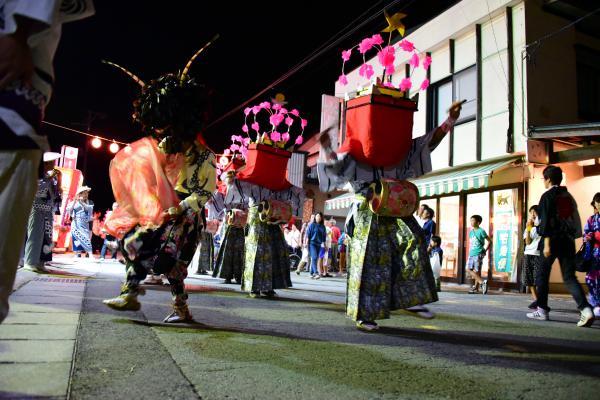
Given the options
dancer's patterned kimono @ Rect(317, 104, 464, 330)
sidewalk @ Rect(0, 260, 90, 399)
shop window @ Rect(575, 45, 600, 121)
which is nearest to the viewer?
sidewalk @ Rect(0, 260, 90, 399)

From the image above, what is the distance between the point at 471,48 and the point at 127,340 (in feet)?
41.5

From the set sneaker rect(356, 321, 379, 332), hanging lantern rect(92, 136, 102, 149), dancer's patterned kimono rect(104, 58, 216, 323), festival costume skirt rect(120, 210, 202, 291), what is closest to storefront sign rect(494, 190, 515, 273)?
sneaker rect(356, 321, 379, 332)

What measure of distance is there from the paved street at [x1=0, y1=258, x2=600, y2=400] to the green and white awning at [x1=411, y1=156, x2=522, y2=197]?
21.9 ft

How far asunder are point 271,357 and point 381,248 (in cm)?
162

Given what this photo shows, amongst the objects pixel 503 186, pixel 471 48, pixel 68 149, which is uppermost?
pixel 471 48

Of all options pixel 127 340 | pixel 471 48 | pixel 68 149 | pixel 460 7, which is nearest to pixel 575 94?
pixel 471 48

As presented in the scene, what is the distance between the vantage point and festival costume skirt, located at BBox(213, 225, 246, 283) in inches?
337

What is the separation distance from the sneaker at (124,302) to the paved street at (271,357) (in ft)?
0.40

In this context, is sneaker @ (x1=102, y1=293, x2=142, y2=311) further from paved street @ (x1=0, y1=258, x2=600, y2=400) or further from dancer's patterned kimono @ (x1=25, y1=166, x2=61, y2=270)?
dancer's patterned kimono @ (x1=25, y1=166, x2=61, y2=270)

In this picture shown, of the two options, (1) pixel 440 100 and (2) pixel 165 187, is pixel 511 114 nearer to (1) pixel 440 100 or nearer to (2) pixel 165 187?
(1) pixel 440 100

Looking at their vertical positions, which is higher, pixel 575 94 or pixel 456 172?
pixel 575 94

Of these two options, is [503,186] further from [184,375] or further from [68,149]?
[68,149]

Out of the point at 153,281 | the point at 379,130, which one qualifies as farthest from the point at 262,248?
the point at 379,130

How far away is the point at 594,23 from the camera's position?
1176cm
